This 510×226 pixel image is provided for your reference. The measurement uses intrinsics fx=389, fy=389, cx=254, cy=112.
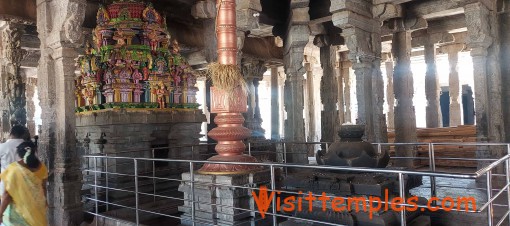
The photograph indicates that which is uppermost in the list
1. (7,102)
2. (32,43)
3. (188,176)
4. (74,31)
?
(32,43)

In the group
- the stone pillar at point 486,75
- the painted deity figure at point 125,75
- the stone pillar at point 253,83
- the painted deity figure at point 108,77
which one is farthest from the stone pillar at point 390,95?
the painted deity figure at point 108,77

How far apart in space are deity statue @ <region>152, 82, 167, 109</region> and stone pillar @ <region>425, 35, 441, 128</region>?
8746 millimetres

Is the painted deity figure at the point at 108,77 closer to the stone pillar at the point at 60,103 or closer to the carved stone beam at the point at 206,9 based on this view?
the stone pillar at the point at 60,103

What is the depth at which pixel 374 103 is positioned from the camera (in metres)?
8.62

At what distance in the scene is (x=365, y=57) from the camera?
8344 mm

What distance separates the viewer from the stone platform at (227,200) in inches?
181

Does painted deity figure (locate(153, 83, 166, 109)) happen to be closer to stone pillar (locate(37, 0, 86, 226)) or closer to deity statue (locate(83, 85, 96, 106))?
deity statue (locate(83, 85, 96, 106))

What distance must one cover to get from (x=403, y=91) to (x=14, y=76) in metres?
10.4

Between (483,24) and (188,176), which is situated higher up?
(483,24)

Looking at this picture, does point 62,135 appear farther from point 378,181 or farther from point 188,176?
point 378,181

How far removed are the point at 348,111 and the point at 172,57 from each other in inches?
433

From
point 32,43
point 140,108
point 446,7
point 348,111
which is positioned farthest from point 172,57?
point 348,111

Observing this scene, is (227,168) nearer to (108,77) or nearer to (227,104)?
(227,104)

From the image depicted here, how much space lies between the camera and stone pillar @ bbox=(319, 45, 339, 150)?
12.3m
